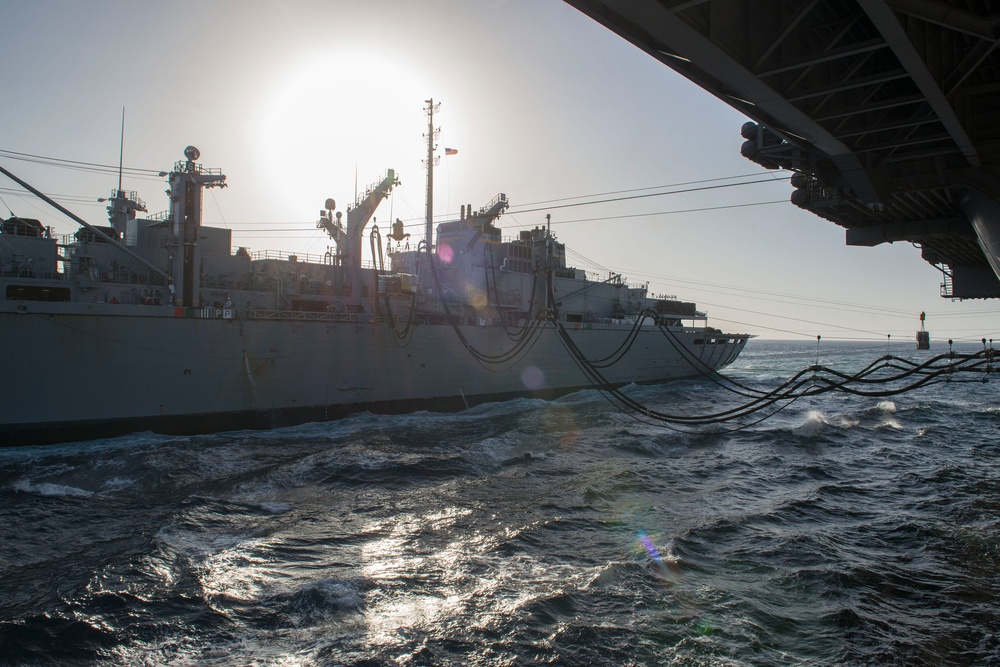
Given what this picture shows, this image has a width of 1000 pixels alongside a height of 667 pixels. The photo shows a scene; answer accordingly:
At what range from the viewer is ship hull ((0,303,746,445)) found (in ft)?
55.5

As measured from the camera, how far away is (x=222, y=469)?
1512 cm

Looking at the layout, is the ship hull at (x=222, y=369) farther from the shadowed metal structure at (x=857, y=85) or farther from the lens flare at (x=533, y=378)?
the shadowed metal structure at (x=857, y=85)

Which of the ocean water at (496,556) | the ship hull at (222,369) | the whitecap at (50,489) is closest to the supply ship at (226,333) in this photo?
the ship hull at (222,369)

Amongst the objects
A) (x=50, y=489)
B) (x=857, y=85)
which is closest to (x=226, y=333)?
(x=50, y=489)

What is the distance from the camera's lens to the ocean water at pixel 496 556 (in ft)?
20.6

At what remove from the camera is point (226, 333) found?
66.7ft

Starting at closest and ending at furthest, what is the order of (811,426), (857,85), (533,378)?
(857,85), (811,426), (533,378)

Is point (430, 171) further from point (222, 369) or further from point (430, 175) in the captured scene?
point (222, 369)

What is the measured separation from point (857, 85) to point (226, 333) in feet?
67.8

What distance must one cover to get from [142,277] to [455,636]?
22529mm

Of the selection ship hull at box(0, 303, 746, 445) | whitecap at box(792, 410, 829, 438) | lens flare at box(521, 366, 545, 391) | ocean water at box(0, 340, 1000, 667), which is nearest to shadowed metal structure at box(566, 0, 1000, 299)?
ship hull at box(0, 303, 746, 445)

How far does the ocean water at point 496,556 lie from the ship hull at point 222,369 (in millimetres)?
1654

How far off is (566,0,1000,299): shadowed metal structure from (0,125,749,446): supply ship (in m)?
5.56

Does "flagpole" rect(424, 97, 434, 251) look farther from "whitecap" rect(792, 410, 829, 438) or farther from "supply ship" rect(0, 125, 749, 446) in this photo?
"whitecap" rect(792, 410, 829, 438)
